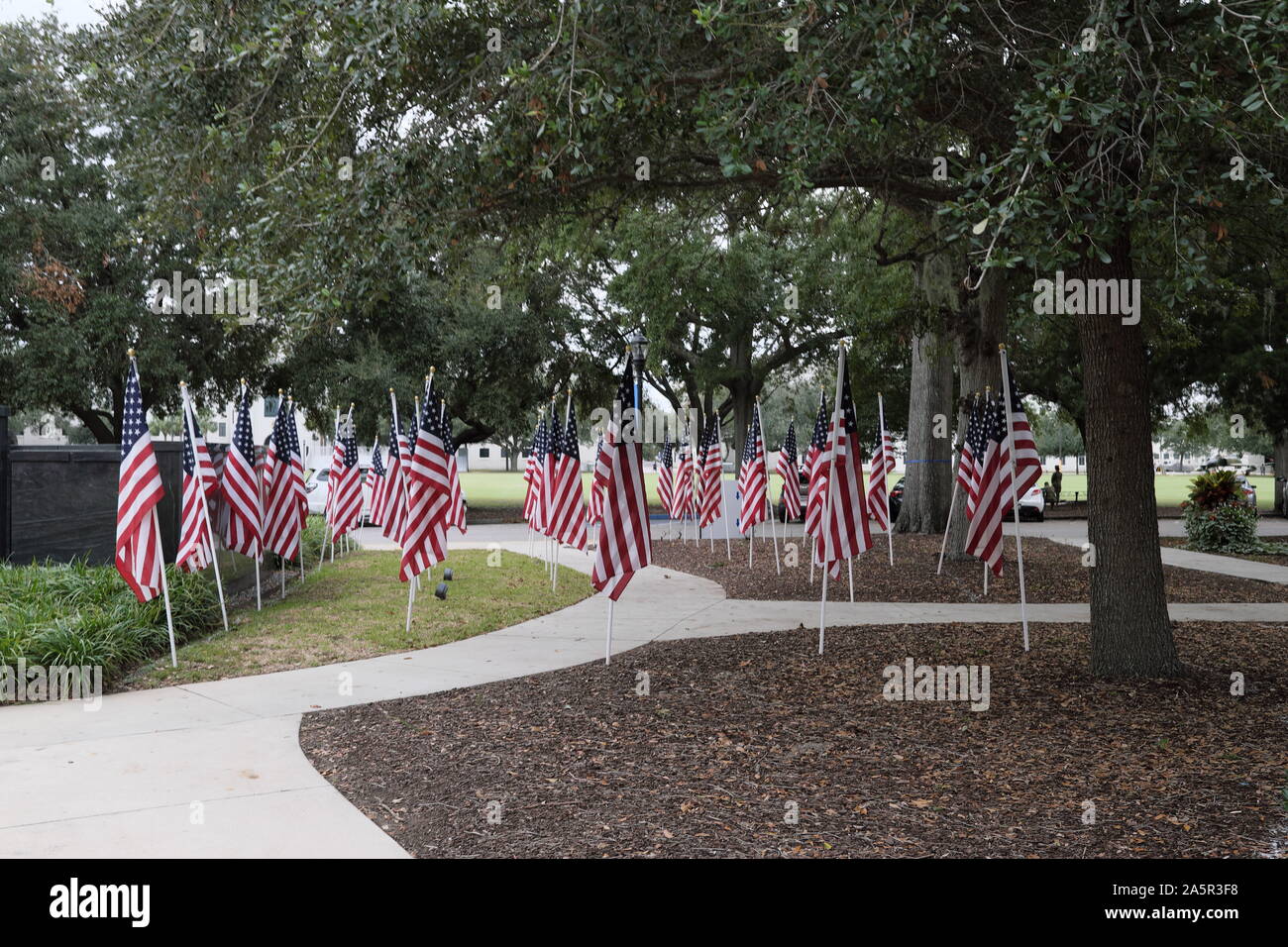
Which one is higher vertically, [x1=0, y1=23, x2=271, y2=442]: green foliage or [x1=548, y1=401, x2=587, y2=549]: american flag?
[x1=0, y1=23, x2=271, y2=442]: green foliage

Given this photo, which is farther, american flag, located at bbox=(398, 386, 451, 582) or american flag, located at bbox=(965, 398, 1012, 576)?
american flag, located at bbox=(965, 398, 1012, 576)

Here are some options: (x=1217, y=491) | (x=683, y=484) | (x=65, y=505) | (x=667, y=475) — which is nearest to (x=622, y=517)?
(x=65, y=505)

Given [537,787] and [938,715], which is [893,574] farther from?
[537,787]

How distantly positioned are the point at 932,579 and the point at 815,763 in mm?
9381

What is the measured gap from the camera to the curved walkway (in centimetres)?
515

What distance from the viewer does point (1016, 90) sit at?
843 centimetres

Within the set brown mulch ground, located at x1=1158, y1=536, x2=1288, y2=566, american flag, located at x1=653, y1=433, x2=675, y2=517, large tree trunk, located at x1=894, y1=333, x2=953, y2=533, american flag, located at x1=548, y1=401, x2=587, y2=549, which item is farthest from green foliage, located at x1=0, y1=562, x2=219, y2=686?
brown mulch ground, located at x1=1158, y1=536, x2=1288, y2=566

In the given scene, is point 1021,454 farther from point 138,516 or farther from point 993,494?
point 138,516

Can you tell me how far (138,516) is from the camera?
921 centimetres

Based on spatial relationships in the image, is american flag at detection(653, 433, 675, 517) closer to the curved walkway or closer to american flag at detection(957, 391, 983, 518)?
american flag at detection(957, 391, 983, 518)

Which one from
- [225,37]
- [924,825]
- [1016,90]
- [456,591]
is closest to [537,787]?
[924,825]

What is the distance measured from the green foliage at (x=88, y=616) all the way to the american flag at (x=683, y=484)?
1165cm

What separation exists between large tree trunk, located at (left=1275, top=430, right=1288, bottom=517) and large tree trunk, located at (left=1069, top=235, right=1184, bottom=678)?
28599 millimetres

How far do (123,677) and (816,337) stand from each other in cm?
2936
